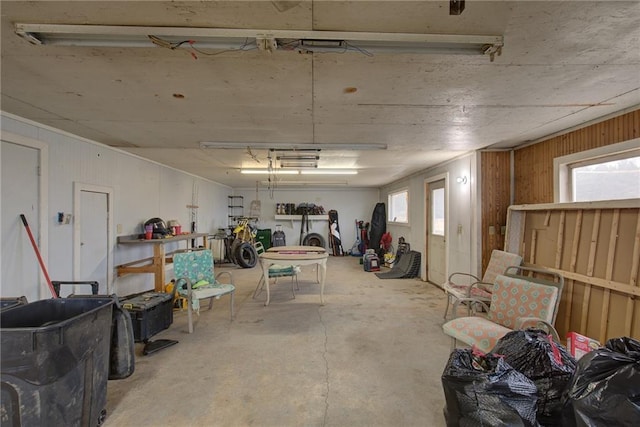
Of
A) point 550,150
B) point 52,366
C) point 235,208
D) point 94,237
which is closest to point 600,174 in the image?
point 550,150

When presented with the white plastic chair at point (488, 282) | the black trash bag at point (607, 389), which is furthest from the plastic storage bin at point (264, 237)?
the black trash bag at point (607, 389)

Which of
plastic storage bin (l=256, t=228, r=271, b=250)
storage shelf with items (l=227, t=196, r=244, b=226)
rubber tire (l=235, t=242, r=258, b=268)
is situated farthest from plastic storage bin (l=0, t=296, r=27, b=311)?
storage shelf with items (l=227, t=196, r=244, b=226)

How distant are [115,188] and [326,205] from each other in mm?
6344

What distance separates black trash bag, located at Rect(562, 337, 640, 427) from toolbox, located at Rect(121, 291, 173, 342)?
3484mm

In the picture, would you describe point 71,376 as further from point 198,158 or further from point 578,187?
point 578,187

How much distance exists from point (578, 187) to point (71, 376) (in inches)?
187

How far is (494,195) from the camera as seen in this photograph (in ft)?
13.1

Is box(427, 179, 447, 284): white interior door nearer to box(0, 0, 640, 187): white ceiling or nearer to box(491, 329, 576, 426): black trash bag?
box(0, 0, 640, 187): white ceiling

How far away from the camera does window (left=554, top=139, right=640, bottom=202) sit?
8.24ft

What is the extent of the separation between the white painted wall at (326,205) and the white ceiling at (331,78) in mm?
5855

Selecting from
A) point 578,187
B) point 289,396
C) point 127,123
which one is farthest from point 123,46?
point 578,187

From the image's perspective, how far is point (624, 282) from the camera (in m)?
2.37

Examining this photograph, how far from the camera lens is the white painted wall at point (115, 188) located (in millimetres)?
3000

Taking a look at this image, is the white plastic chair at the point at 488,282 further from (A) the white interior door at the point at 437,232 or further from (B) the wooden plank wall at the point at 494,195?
(A) the white interior door at the point at 437,232
